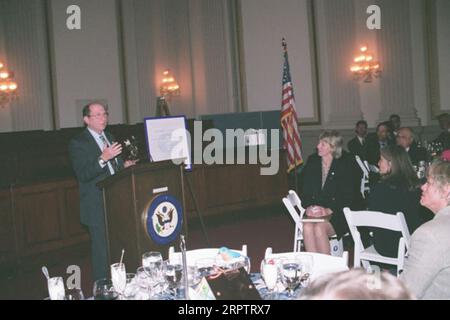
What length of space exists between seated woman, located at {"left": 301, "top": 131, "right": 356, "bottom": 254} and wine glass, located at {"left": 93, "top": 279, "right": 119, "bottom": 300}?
122 inches

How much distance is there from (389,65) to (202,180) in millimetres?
5178

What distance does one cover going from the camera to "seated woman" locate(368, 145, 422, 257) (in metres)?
4.14

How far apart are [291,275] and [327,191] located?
3066 millimetres

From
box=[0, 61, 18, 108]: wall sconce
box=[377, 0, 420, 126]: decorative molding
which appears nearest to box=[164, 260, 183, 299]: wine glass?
box=[377, 0, 420, 126]: decorative molding

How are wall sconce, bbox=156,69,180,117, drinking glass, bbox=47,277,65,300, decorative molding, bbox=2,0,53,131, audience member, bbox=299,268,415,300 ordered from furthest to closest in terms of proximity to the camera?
1. wall sconce, bbox=156,69,180,117
2. decorative molding, bbox=2,0,53,131
3. drinking glass, bbox=47,277,65,300
4. audience member, bbox=299,268,415,300

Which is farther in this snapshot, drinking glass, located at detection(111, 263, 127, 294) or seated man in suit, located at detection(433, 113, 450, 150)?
seated man in suit, located at detection(433, 113, 450, 150)

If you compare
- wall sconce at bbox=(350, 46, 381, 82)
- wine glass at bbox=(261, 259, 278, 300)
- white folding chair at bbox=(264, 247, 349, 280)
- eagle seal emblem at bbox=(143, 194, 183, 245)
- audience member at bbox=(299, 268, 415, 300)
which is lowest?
white folding chair at bbox=(264, 247, 349, 280)

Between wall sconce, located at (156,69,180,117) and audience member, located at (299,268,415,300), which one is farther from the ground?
wall sconce, located at (156,69,180,117)

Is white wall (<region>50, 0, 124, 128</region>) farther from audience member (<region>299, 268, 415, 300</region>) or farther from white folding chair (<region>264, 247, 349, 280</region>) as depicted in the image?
audience member (<region>299, 268, 415, 300</region>)

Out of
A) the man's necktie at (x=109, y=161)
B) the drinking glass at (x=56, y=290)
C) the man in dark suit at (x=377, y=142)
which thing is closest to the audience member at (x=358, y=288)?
the drinking glass at (x=56, y=290)

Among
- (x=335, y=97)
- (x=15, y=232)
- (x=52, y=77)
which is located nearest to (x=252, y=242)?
(x=15, y=232)

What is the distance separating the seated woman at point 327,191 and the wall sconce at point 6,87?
7.84m

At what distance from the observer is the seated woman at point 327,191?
196 inches

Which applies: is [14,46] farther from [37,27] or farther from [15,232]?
[15,232]
